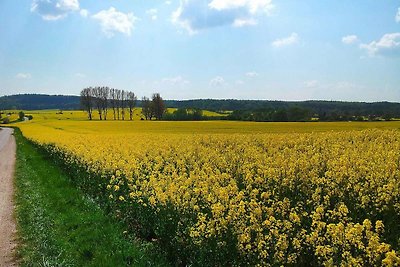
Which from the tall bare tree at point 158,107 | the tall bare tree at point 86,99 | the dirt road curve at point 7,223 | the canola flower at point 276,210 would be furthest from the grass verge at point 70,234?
the tall bare tree at point 86,99

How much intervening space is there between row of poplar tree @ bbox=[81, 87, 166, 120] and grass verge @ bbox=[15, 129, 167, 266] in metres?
78.6

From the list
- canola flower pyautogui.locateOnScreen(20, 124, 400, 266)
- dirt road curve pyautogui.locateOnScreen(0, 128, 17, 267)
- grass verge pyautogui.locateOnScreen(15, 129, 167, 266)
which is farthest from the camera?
dirt road curve pyautogui.locateOnScreen(0, 128, 17, 267)

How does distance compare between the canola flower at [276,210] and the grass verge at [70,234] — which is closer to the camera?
the canola flower at [276,210]

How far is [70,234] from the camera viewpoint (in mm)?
9617

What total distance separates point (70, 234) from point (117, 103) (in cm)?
10513

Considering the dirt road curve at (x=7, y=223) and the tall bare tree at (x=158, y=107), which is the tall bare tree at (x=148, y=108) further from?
the dirt road curve at (x=7, y=223)

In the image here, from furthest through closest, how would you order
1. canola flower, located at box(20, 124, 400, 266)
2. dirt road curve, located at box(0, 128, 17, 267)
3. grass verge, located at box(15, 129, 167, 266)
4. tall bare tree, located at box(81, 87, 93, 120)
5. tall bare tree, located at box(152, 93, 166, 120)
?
tall bare tree, located at box(81, 87, 93, 120) → tall bare tree, located at box(152, 93, 166, 120) → dirt road curve, located at box(0, 128, 17, 267) → grass verge, located at box(15, 129, 167, 266) → canola flower, located at box(20, 124, 400, 266)

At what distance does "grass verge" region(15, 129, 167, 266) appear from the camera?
7.93 meters

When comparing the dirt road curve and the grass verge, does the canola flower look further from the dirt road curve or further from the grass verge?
the dirt road curve

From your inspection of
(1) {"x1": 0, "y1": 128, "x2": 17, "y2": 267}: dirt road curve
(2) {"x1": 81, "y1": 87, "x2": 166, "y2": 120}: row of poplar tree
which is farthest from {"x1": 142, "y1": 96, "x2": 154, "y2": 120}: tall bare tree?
(1) {"x1": 0, "y1": 128, "x2": 17, "y2": 267}: dirt road curve

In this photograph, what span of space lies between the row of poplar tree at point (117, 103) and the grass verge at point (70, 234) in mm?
78594

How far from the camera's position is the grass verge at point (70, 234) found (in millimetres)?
7934

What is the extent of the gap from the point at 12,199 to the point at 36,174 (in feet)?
17.6

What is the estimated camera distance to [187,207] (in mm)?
7664
